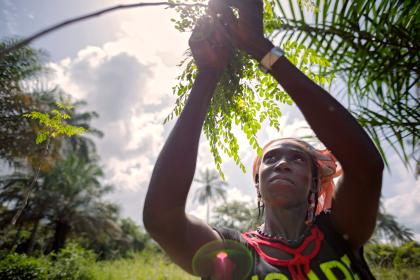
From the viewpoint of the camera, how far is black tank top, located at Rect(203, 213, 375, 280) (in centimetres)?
157

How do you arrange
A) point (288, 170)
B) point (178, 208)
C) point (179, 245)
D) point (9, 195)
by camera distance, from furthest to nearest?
point (9, 195), point (288, 170), point (179, 245), point (178, 208)

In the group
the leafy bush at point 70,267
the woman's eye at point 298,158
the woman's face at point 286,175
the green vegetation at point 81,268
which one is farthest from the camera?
the leafy bush at point 70,267

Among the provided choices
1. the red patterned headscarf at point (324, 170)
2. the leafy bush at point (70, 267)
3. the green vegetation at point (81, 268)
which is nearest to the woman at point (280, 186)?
the red patterned headscarf at point (324, 170)

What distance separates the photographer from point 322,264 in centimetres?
163

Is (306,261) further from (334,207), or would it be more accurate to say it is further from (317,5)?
(317,5)

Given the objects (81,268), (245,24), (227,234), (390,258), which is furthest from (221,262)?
(390,258)

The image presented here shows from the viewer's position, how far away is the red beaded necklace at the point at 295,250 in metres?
1.62

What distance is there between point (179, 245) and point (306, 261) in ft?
2.40

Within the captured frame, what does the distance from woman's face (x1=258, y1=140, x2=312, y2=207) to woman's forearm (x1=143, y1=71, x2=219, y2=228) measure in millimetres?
721

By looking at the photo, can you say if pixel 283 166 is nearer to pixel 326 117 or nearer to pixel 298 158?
pixel 298 158

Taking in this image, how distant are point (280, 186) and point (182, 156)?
31.1 inches

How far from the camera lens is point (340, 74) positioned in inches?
74.8

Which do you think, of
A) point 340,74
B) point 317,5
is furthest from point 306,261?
point 317,5

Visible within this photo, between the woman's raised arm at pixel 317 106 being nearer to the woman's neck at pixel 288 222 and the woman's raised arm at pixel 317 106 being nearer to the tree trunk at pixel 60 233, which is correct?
the woman's neck at pixel 288 222
